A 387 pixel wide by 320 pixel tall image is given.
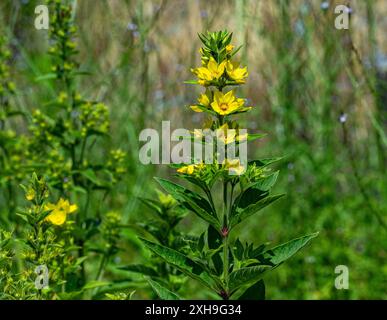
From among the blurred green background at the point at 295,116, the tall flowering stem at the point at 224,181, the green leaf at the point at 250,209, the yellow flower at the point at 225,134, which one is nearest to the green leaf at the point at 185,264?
the tall flowering stem at the point at 224,181

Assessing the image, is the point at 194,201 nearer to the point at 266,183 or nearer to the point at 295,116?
the point at 266,183

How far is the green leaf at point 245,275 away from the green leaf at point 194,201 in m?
0.10

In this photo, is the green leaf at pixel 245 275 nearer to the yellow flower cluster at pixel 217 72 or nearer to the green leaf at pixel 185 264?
the green leaf at pixel 185 264

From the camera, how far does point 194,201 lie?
139 cm

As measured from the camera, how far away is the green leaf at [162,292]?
1.41m

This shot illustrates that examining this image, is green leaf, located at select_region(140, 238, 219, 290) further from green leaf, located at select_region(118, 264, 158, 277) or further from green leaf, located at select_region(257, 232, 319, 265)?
green leaf, located at select_region(118, 264, 158, 277)

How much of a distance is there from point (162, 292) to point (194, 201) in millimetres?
202

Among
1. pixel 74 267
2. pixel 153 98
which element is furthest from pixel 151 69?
pixel 74 267

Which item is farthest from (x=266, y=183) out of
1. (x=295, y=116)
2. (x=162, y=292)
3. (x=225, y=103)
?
(x=295, y=116)

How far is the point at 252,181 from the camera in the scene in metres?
1.38

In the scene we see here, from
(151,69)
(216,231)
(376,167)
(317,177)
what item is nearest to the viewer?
(216,231)

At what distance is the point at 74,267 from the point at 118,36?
6.69 ft

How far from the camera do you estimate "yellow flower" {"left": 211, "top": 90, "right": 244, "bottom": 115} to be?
1322 millimetres
